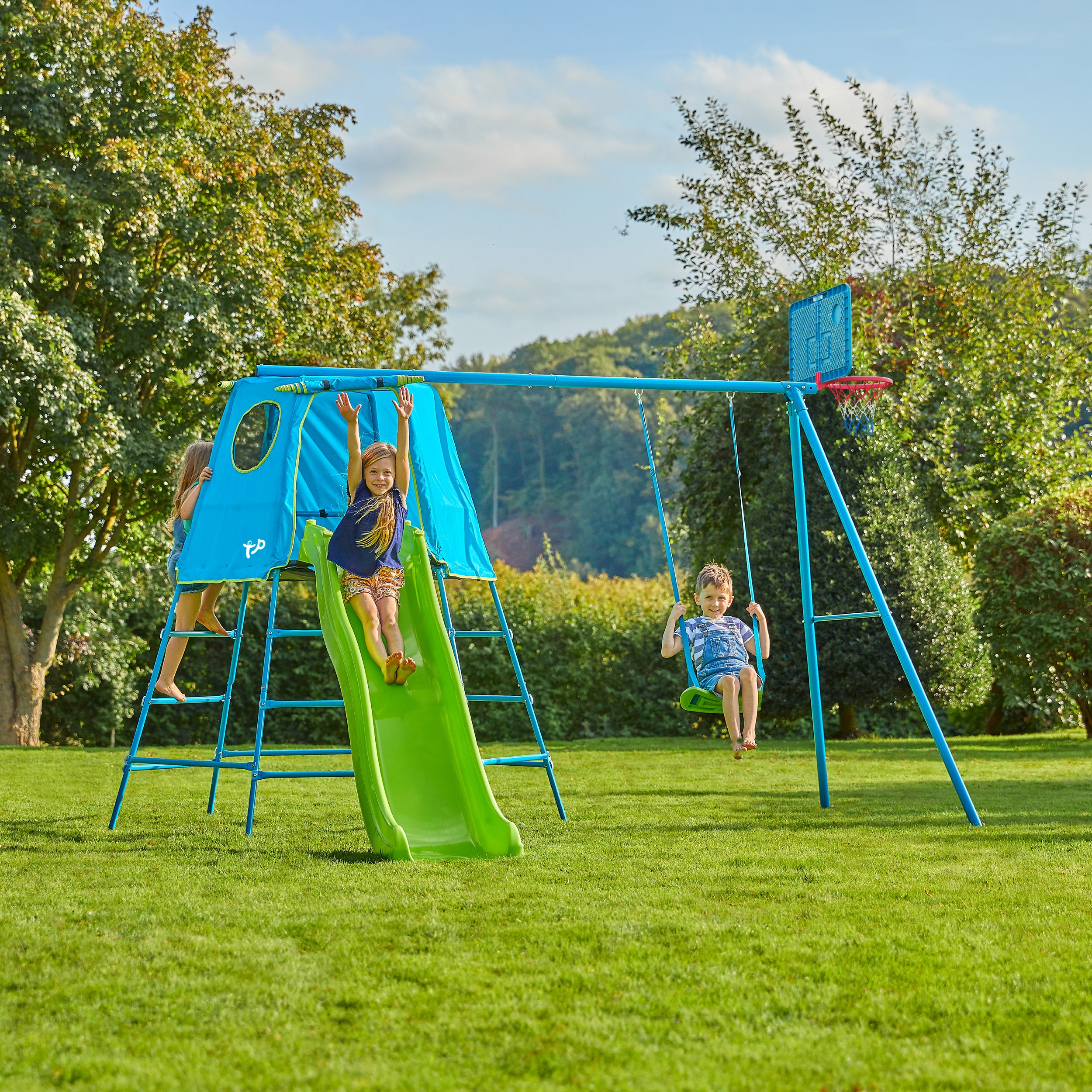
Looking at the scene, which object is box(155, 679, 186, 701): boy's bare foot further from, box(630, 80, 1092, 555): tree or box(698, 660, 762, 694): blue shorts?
box(630, 80, 1092, 555): tree

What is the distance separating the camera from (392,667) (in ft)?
21.1

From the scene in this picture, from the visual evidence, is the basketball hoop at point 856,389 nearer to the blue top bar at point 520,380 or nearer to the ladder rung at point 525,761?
the blue top bar at point 520,380

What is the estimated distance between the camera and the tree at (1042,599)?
44.8 ft

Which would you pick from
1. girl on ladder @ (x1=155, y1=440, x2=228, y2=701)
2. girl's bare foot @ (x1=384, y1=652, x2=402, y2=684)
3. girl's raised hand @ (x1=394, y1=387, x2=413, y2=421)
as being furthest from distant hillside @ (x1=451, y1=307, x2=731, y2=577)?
girl's bare foot @ (x1=384, y1=652, x2=402, y2=684)

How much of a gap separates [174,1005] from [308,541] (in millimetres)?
3863

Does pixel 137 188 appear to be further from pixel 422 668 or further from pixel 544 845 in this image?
pixel 544 845

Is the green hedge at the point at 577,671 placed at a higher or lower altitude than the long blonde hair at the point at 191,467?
lower

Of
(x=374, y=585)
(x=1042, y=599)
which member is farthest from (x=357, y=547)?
(x=1042, y=599)

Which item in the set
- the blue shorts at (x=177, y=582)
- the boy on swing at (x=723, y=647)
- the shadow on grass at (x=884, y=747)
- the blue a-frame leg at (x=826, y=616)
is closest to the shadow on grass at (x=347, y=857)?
the blue shorts at (x=177, y=582)

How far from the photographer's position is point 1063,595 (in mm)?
13648

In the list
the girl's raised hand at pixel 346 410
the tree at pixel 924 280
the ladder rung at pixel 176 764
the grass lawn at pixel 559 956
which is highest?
the tree at pixel 924 280

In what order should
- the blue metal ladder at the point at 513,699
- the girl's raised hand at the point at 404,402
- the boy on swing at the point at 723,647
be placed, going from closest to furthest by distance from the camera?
the blue metal ladder at the point at 513,699 → the girl's raised hand at the point at 404,402 → the boy on swing at the point at 723,647

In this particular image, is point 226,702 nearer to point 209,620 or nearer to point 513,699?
point 209,620

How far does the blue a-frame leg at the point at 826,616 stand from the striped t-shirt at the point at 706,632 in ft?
1.52
